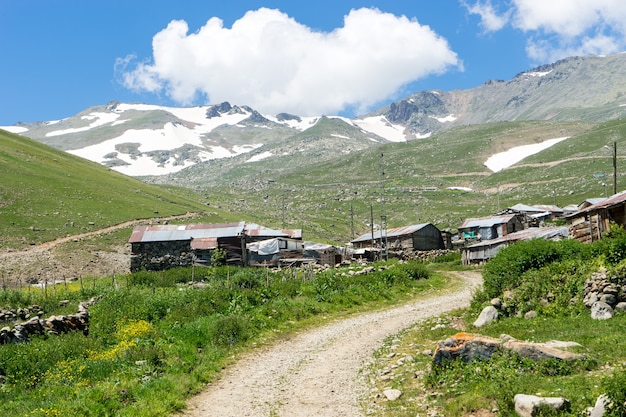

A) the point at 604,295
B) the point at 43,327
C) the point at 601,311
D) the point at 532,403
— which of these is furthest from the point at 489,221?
the point at 532,403

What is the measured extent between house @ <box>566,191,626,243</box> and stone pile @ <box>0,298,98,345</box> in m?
28.1

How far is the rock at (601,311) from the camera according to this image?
18.0m

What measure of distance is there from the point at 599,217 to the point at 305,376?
23.8 m

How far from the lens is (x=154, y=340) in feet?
70.7

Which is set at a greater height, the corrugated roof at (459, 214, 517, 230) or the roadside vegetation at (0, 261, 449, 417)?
the corrugated roof at (459, 214, 517, 230)

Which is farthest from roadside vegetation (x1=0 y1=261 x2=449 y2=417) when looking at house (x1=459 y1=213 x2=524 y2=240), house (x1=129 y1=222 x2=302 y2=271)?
house (x1=459 y1=213 x2=524 y2=240)

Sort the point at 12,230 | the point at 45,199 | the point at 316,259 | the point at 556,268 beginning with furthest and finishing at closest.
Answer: the point at 45,199, the point at 12,230, the point at 316,259, the point at 556,268

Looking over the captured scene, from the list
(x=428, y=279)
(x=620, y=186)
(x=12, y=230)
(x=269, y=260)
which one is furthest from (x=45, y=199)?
(x=620, y=186)

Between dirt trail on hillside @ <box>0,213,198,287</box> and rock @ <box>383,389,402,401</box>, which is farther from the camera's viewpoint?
dirt trail on hillside @ <box>0,213,198,287</box>

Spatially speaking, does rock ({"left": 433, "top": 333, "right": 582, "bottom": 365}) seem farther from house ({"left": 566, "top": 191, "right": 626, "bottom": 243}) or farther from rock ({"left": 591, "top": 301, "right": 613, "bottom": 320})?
house ({"left": 566, "top": 191, "right": 626, "bottom": 243})

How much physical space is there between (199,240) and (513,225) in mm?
52918

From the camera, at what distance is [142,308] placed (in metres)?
27.9

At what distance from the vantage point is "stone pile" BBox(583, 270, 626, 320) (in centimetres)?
1823

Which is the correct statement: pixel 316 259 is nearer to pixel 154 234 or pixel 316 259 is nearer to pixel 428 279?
pixel 154 234
